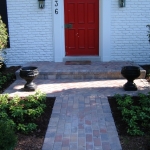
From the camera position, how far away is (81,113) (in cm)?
477

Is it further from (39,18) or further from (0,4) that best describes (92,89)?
(0,4)

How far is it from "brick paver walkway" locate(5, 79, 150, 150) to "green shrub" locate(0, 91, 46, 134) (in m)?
0.29

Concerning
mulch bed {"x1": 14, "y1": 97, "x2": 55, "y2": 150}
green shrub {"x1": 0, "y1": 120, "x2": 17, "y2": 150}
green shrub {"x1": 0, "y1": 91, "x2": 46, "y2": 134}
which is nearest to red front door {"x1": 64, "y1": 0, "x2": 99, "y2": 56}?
green shrub {"x1": 0, "y1": 91, "x2": 46, "y2": 134}

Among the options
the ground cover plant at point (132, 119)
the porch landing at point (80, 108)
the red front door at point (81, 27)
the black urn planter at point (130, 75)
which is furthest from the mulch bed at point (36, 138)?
the red front door at point (81, 27)

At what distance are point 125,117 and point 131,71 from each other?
5.42 feet

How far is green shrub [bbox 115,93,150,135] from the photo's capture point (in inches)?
161

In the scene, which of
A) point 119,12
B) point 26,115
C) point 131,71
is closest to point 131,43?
point 119,12

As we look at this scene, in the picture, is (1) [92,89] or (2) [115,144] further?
(1) [92,89]

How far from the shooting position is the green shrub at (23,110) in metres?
4.20

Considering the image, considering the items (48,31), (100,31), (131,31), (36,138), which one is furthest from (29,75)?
(131,31)

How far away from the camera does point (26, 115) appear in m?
4.52

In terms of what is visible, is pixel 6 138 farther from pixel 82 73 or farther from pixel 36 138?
pixel 82 73

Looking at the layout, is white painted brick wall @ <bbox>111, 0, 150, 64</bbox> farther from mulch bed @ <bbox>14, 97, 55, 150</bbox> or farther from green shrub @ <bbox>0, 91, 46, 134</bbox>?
mulch bed @ <bbox>14, 97, 55, 150</bbox>

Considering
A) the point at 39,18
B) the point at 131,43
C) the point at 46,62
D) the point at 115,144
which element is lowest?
the point at 115,144
